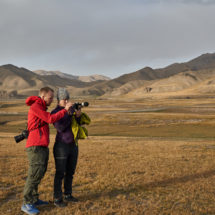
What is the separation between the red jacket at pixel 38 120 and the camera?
563 centimetres

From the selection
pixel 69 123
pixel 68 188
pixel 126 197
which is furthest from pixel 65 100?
pixel 126 197

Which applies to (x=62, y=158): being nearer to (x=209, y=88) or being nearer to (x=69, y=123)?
(x=69, y=123)

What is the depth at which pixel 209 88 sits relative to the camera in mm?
199000

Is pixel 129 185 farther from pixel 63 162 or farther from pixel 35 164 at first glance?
pixel 35 164

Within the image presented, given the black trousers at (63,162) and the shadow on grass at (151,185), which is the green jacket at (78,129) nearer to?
the black trousers at (63,162)

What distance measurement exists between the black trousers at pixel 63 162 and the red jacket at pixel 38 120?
1.60 ft

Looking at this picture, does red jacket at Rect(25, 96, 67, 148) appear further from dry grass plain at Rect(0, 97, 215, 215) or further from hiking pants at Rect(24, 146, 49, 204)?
dry grass plain at Rect(0, 97, 215, 215)

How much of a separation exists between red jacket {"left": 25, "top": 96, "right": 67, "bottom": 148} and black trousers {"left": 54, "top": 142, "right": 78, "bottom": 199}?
1.60 feet

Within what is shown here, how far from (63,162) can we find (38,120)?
125 centimetres

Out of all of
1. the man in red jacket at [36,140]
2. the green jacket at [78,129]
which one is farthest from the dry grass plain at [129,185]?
the green jacket at [78,129]

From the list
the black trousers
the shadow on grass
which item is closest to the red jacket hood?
the black trousers

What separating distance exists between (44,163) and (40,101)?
1487 mm

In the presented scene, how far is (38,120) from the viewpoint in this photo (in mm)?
5777

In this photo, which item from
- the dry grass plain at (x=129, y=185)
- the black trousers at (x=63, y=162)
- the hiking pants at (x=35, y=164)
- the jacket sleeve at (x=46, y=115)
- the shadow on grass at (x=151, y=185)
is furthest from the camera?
the shadow on grass at (x=151, y=185)
